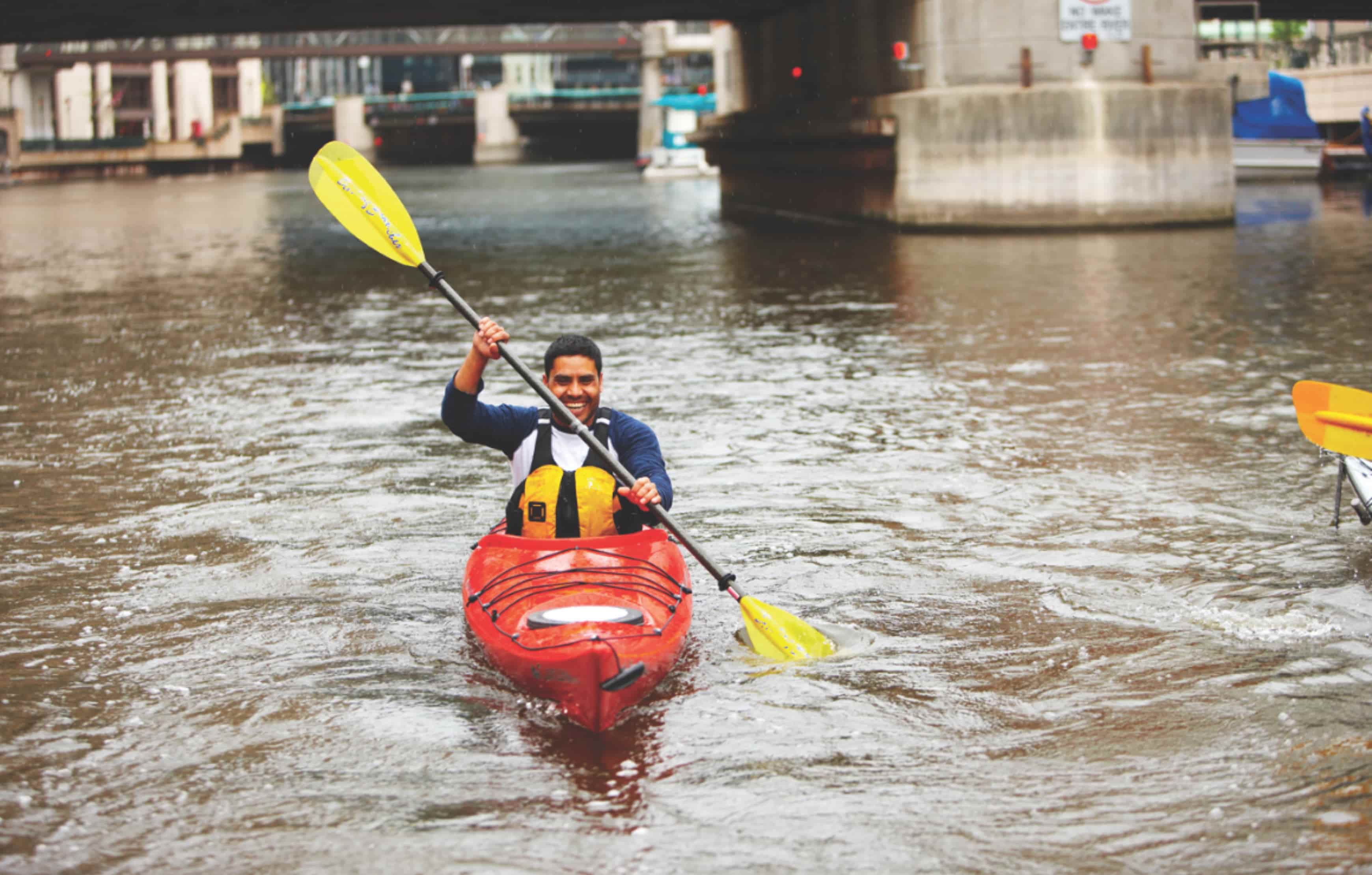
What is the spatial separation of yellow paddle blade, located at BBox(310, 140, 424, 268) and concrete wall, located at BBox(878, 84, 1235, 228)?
1651 centimetres

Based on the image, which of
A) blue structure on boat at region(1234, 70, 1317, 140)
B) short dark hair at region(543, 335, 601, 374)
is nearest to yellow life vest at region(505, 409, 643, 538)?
short dark hair at region(543, 335, 601, 374)

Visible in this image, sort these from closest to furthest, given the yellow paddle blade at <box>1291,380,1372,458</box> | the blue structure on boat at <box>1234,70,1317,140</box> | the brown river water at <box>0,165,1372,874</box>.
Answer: the brown river water at <box>0,165,1372,874</box> < the yellow paddle blade at <box>1291,380,1372,458</box> < the blue structure on boat at <box>1234,70,1317,140</box>

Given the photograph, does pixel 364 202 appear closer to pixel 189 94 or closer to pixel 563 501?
pixel 563 501

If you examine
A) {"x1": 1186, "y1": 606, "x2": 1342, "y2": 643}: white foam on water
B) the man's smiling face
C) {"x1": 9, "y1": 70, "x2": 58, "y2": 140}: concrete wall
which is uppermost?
{"x1": 9, "y1": 70, "x2": 58, "y2": 140}: concrete wall

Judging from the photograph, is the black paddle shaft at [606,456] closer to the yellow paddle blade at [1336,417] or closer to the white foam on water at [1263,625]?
the white foam on water at [1263,625]

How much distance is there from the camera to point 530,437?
18.0 ft

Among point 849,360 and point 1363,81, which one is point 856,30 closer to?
point 849,360

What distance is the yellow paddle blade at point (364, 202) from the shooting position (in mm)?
6539

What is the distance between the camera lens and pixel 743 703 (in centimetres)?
471

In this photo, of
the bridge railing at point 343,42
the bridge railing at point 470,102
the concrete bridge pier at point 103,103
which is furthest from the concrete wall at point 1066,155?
the concrete bridge pier at point 103,103

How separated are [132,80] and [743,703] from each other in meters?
88.9

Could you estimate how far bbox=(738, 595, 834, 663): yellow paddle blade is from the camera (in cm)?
509

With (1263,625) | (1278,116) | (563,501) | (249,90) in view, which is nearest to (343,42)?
(249,90)

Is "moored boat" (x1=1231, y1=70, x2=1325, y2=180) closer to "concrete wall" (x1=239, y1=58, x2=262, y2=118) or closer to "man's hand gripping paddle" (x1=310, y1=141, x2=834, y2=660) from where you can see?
"man's hand gripping paddle" (x1=310, y1=141, x2=834, y2=660)
